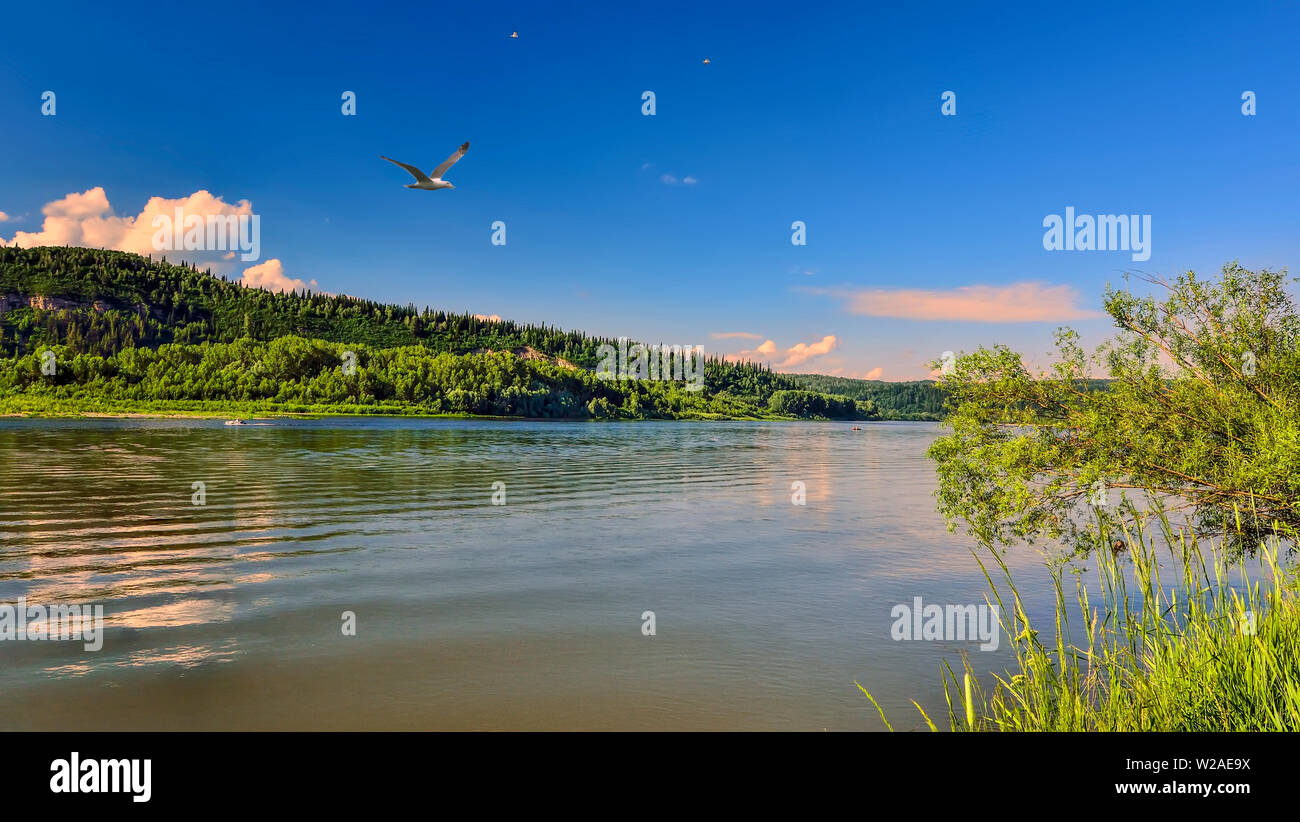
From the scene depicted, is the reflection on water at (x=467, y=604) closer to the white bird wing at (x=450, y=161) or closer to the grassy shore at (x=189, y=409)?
the white bird wing at (x=450, y=161)

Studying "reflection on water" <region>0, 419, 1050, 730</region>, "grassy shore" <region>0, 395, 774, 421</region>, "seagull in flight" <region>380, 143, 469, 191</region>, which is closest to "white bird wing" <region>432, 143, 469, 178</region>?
"seagull in flight" <region>380, 143, 469, 191</region>

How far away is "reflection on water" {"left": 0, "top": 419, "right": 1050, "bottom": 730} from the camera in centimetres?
880

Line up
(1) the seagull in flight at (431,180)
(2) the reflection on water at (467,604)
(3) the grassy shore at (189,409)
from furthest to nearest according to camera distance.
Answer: (3) the grassy shore at (189,409) → (1) the seagull in flight at (431,180) → (2) the reflection on water at (467,604)

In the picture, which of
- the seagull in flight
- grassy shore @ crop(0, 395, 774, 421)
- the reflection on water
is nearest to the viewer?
the reflection on water

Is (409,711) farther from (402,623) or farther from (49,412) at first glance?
(49,412)

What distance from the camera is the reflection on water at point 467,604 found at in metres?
8.80

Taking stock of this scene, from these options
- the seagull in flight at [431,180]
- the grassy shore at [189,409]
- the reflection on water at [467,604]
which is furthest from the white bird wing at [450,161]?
the grassy shore at [189,409]

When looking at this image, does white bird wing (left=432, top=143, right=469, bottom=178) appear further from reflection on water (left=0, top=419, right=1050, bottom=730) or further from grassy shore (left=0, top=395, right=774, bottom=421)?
grassy shore (left=0, top=395, right=774, bottom=421)

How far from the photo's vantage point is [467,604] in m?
13.5

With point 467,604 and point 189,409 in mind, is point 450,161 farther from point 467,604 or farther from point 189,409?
point 189,409
